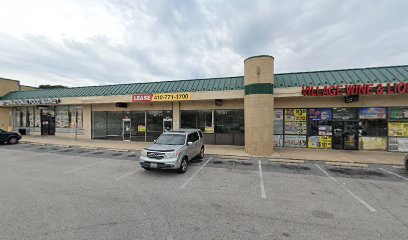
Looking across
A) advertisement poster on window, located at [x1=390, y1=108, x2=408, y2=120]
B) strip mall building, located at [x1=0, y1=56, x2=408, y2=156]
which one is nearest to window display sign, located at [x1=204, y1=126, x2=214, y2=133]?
strip mall building, located at [x1=0, y1=56, x2=408, y2=156]

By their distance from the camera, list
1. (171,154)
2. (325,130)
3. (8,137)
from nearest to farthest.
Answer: (171,154)
(325,130)
(8,137)

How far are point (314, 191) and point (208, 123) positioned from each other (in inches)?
411

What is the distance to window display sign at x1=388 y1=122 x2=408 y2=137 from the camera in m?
12.2

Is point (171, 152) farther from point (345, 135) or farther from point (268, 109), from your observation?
point (345, 135)

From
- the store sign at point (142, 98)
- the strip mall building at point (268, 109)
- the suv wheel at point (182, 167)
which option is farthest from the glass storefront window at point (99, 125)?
the suv wheel at point (182, 167)

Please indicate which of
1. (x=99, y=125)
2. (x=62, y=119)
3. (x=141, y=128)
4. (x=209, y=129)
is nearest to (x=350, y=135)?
(x=209, y=129)

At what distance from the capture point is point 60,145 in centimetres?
1524

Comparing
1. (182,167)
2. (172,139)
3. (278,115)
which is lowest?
(182,167)

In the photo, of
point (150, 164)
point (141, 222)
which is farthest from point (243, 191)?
point (150, 164)

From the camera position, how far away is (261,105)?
11766mm

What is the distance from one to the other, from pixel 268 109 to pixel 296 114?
11.6 ft

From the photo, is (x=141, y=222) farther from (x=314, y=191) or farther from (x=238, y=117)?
(x=238, y=117)

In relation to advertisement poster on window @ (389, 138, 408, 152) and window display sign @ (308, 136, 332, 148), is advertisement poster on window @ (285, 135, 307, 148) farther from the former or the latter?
advertisement poster on window @ (389, 138, 408, 152)

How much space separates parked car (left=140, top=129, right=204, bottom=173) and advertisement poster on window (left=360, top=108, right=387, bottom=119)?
40.4 ft
